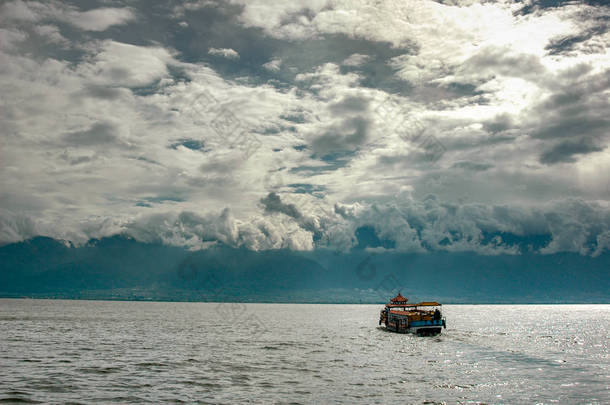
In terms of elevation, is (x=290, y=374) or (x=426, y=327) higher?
(x=290, y=374)

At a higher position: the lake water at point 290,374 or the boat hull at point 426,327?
the lake water at point 290,374

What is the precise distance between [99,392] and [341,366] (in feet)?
105

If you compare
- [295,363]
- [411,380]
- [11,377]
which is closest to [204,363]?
[295,363]

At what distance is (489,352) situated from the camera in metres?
85.7

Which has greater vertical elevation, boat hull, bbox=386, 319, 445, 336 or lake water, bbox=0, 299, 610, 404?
lake water, bbox=0, 299, 610, 404

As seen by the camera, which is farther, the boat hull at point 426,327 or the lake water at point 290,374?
the boat hull at point 426,327

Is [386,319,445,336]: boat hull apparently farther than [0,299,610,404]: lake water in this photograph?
Yes

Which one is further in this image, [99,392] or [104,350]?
[104,350]

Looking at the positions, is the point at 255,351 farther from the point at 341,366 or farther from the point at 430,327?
the point at 430,327

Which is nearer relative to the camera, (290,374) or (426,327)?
(290,374)

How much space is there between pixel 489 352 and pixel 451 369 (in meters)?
28.5

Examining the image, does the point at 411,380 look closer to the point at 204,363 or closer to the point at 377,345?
the point at 204,363

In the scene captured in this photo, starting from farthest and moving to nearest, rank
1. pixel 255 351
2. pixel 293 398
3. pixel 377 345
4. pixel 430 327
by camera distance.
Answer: pixel 430 327 < pixel 377 345 < pixel 255 351 < pixel 293 398

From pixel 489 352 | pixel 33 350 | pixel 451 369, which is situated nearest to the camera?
pixel 451 369
